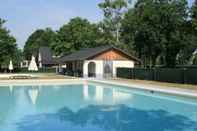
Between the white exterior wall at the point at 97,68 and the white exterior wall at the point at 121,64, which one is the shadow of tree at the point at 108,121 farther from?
the white exterior wall at the point at 121,64

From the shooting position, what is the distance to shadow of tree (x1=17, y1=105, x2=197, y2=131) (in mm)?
11889

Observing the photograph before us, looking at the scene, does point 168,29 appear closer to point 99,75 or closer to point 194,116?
point 99,75

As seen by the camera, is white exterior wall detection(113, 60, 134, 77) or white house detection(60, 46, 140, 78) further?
white exterior wall detection(113, 60, 134, 77)

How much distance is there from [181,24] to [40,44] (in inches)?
2150

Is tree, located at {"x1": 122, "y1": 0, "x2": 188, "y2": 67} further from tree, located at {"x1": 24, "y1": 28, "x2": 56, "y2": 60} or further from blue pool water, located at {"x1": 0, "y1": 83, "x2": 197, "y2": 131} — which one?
tree, located at {"x1": 24, "y1": 28, "x2": 56, "y2": 60}

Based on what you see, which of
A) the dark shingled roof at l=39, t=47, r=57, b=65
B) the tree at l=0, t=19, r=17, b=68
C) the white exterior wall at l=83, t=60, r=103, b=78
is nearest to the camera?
the white exterior wall at l=83, t=60, r=103, b=78

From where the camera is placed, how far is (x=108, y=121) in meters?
13.2

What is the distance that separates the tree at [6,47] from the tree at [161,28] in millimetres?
19338

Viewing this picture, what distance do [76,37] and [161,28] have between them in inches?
613

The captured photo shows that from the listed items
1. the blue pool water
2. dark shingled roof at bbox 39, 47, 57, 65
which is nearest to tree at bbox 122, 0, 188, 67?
the blue pool water

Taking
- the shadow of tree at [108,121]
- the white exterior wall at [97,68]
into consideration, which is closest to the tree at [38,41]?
the white exterior wall at [97,68]

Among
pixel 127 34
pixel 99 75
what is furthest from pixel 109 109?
pixel 127 34

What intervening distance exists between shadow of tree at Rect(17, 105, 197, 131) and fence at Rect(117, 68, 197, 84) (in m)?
11.0

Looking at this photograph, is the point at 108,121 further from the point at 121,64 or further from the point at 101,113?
the point at 121,64
